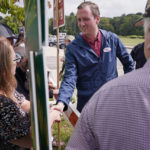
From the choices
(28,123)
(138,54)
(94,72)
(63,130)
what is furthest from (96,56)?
(63,130)

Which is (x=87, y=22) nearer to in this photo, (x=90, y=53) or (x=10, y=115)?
(x=90, y=53)

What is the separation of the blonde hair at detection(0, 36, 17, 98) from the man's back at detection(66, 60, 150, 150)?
88cm

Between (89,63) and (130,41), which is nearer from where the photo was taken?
(89,63)

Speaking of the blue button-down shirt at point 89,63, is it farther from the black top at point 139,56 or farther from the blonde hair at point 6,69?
the black top at point 139,56

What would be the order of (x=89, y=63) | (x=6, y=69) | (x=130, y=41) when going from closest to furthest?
(x=6, y=69) → (x=89, y=63) → (x=130, y=41)

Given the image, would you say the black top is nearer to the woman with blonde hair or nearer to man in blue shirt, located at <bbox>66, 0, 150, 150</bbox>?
the woman with blonde hair

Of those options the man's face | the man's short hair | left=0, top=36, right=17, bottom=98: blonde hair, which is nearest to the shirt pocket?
the man's face

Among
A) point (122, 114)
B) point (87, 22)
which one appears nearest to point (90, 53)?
point (87, 22)

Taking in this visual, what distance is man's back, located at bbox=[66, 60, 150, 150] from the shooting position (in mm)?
676

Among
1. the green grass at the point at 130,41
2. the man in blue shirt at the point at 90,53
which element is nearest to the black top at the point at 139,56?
the man in blue shirt at the point at 90,53

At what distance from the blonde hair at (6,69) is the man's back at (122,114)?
0.88 m

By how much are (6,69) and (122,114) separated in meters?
1.01

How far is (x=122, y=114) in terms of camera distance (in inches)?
27.7

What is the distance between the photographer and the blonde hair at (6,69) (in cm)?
141
